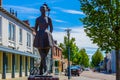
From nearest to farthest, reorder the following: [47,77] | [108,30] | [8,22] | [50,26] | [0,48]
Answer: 1. [47,77]
2. [50,26]
3. [108,30]
4. [0,48]
5. [8,22]

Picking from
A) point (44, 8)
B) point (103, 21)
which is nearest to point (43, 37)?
point (44, 8)

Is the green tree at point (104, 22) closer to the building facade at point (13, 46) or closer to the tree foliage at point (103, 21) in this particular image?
the tree foliage at point (103, 21)

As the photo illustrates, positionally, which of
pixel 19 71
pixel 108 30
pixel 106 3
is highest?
pixel 106 3

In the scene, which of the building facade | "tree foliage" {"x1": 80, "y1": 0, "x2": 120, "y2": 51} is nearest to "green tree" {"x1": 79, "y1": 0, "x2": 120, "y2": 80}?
"tree foliage" {"x1": 80, "y1": 0, "x2": 120, "y2": 51}

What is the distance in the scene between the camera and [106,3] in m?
23.0

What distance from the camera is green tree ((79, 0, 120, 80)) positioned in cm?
2256

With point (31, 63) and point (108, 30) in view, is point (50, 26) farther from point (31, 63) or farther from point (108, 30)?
point (31, 63)

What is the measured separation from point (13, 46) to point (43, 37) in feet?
98.7

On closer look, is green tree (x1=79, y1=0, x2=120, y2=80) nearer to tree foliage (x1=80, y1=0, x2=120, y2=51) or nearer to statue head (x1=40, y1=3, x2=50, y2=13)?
tree foliage (x1=80, y1=0, x2=120, y2=51)

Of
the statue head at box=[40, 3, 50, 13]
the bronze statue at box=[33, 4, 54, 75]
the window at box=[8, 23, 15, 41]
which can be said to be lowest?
the bronze statue at box=[33, 4, 54, 75]

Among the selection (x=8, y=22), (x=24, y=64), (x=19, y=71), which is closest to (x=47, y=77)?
(x=8, y=22)

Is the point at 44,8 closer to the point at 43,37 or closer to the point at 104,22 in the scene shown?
the point at 43,37

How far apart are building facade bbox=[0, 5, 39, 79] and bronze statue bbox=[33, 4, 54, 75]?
20.8m

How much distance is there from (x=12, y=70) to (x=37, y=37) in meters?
28.9
